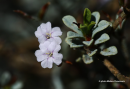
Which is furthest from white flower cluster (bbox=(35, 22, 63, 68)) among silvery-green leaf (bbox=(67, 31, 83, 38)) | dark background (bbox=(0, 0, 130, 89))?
dark background (bbox=(0, 0, 130, 89))

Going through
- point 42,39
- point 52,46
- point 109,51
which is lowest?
point 109,51

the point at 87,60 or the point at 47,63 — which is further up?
the point at 47,63

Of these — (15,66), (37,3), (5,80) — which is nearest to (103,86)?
(5,80)

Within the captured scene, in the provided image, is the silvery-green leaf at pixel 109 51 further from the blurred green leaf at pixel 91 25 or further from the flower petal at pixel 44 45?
the flower petal at pixel 44 45

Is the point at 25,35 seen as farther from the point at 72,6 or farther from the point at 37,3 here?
the point at 72,6

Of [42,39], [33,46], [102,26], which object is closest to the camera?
[102,26]

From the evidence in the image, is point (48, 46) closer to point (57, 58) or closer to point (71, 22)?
point (57, 58)

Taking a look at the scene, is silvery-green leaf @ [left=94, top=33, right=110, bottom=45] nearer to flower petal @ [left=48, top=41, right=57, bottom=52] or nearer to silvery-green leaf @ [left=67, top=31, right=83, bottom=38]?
silvery-green leaf @ [left=67, top=31, right=83, bottom=38]

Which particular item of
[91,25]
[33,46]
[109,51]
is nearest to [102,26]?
[91,25]
